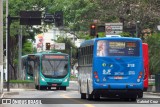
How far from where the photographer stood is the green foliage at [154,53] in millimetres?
51594

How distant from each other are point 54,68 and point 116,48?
27.9 meters

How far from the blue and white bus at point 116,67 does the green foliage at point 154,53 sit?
19.7 m

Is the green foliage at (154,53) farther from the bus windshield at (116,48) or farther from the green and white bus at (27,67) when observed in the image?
the bus windshield at (116,48)

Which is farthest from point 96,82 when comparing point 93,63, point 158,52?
point 158,52

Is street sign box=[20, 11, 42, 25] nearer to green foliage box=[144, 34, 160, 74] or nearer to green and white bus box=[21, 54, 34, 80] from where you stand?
green foliage box=[144, 34, 160, 74]

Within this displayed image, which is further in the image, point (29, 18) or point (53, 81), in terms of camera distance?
point (53, 81)

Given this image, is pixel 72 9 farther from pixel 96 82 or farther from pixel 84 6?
pixel 96 82

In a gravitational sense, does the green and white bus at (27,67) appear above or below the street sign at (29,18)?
below

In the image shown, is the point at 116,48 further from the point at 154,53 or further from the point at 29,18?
the point at 154,53

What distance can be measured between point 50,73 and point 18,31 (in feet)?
34.3

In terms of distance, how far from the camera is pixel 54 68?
194ft

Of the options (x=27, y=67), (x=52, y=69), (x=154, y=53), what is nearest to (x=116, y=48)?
(x=154, y=53)

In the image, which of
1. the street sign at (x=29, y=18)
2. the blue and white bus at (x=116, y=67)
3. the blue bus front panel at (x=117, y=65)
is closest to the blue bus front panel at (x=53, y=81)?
the street sign at (x=29, y=18)

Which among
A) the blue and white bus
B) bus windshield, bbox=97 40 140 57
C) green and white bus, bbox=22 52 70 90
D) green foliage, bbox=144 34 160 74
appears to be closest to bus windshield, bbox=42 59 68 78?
green and white bus, bbox=22 52 70 90
